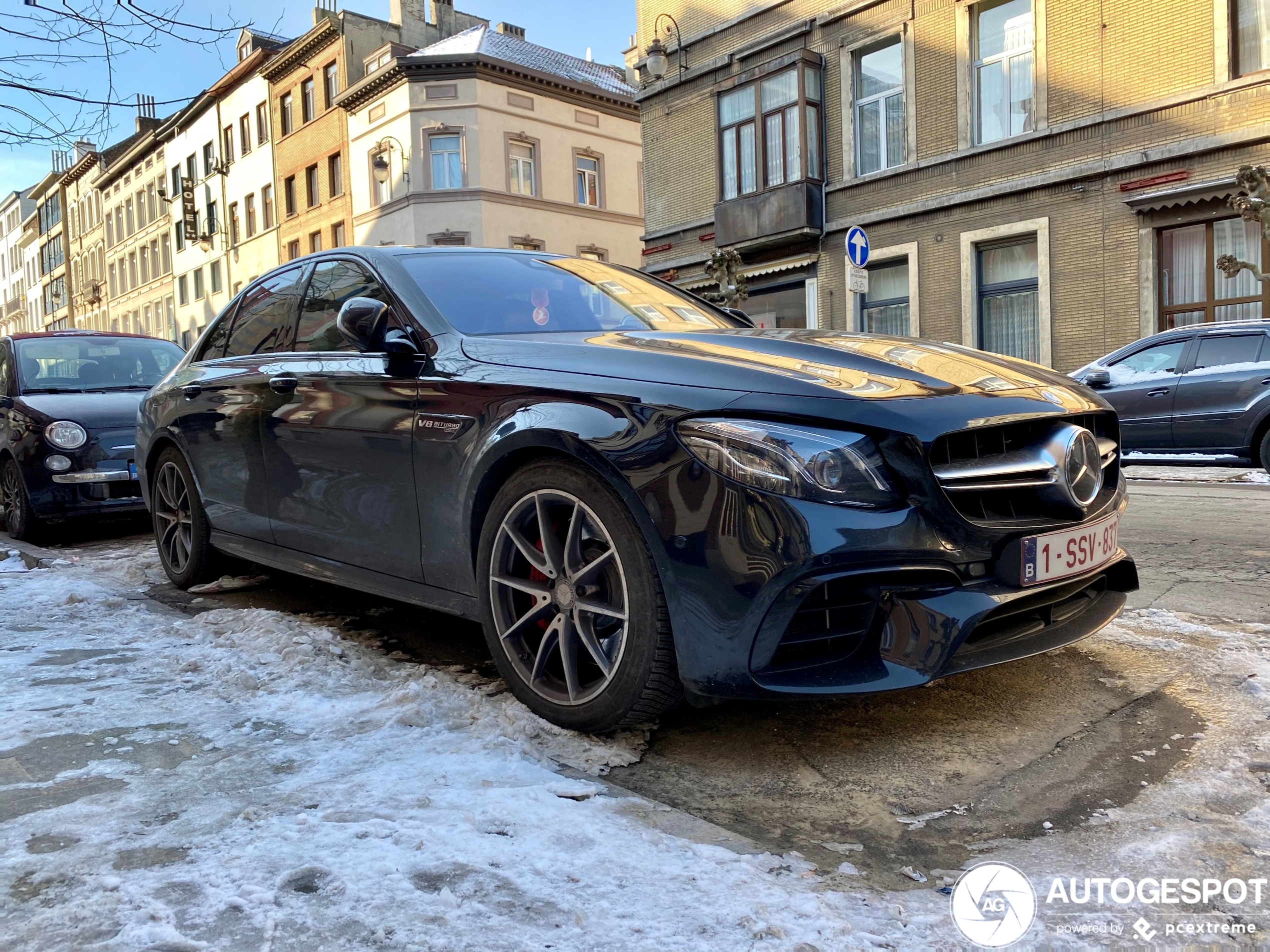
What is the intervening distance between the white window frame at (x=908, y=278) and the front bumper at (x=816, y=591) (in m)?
16.2

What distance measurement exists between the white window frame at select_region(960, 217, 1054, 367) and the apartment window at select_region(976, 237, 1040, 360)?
86 millimetres

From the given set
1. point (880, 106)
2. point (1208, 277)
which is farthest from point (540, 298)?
point (880, 106)

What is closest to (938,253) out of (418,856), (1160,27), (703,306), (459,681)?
(1160,27)

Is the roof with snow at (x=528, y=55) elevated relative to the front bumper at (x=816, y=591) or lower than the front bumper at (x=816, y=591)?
elevated

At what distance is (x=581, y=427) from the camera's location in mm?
2668

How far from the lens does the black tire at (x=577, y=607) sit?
2.55 metres

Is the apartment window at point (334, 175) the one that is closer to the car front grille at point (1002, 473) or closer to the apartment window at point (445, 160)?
the apartment window at point (445, 160)

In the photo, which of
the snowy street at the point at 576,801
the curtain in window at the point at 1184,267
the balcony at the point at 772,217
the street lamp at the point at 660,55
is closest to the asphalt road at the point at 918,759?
the snowy street at the point at 576,801

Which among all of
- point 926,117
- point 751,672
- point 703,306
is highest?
point 926,117

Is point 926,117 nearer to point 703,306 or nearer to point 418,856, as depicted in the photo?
point 703,306

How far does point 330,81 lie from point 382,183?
18.6 feet

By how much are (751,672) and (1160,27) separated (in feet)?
53.5

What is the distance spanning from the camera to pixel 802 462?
2.36 meters

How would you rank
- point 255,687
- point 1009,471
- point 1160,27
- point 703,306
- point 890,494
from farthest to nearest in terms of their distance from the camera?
point 1160,27 → point 703,306 → point 255,687 → point 1009,471 → point 890,494
